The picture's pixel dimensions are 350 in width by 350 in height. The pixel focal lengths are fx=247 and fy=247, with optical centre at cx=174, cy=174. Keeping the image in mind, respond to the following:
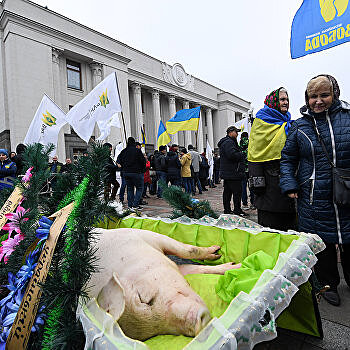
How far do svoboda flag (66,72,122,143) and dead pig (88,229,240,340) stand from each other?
5.43m

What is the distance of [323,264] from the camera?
78.4 inches

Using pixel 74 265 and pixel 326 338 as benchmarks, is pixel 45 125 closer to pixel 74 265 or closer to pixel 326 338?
pixel 74 265

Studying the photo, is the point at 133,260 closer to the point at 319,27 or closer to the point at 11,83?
the point at 319,27

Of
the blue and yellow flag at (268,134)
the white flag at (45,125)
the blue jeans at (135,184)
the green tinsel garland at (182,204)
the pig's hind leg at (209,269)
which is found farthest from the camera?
the blue jeans at (135,184)

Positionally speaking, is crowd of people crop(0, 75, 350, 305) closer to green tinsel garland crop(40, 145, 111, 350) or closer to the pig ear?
green tinsel garland crop(40, 145, 111, 350)

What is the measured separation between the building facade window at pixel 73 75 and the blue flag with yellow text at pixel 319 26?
18301 millimetres

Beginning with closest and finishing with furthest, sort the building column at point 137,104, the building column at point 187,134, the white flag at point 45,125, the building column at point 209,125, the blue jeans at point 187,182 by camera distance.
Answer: the white flag at point 45,125 < the blue jeans at point 187,182 < the building column at point 137,104 < the building column at point 187,134 < the building column at point 209,125

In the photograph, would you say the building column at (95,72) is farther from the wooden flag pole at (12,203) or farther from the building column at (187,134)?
the wooden flag pole at (12,203)

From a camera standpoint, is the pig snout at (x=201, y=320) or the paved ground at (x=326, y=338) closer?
the pig snout at (x=201, y=320)

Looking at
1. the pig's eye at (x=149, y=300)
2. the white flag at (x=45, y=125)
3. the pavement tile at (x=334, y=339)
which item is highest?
the white flag at (x=45, y=125)

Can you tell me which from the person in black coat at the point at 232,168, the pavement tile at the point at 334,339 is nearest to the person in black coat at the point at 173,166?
the person in black coat at the point at 232,168

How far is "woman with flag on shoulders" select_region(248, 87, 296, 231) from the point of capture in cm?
243

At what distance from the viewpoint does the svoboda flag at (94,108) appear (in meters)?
6.35

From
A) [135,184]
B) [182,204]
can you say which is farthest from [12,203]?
[135,184]
